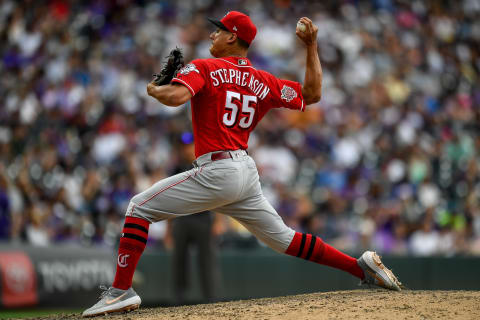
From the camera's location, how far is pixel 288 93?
15.8 ft

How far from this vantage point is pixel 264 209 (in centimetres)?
472

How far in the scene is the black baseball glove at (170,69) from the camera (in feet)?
14.3

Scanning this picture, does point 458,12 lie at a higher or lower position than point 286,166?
higher

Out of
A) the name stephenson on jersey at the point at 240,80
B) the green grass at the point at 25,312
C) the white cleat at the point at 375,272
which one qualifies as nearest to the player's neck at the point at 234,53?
the name stephenson on jersey at the point at 240,80

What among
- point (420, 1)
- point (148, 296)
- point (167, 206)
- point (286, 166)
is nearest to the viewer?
point (167, 206)

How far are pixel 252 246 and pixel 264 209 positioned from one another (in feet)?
16.4

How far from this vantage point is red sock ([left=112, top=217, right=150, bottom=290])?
179 inches

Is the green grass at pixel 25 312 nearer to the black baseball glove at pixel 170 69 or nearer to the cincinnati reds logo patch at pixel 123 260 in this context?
the cincinnati reds logo patch at pixel 123 260

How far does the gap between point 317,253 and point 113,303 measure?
1.46 m

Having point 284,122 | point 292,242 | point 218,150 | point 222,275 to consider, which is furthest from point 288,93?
point 284,122

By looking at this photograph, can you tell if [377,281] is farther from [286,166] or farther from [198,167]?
[286,166]

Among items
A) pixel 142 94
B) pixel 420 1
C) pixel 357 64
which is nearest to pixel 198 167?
pixel 142 94

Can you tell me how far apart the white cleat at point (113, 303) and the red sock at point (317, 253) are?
1150 mm

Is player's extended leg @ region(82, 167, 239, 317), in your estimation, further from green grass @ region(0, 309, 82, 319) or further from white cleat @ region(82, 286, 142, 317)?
green grass @ region(0, 309, 82, 319)
